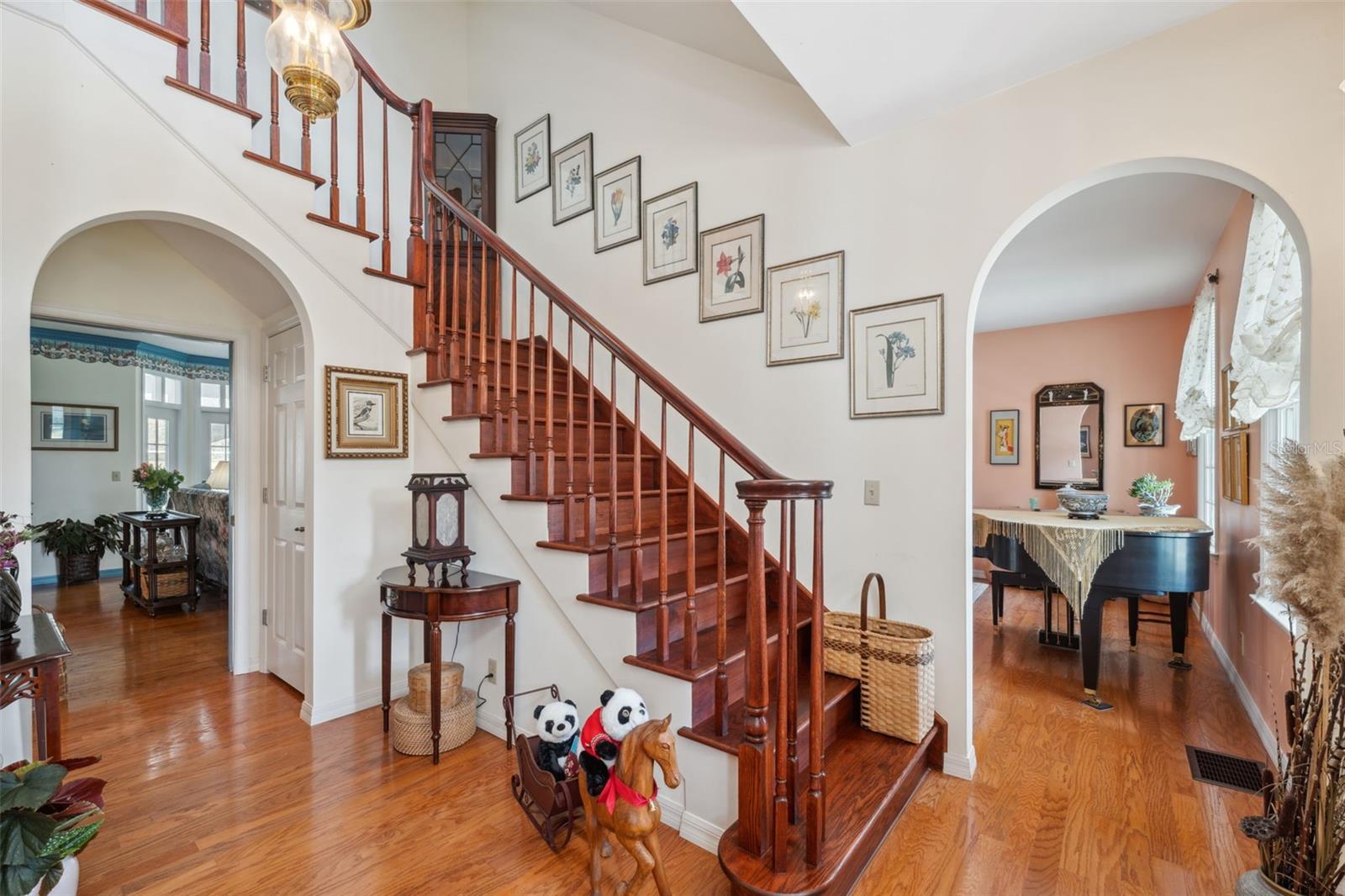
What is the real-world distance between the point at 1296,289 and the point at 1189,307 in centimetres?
385

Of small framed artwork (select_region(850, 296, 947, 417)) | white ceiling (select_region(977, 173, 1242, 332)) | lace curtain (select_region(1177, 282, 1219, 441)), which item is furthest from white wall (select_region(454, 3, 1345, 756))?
lace curtain (select_region(1177, 282, 1219, 441))

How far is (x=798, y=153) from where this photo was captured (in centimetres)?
267

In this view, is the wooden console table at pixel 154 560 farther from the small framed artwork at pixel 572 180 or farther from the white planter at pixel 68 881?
the small framed artwork at pixel 572 180

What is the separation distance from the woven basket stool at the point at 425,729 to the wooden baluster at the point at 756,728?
144 centimetres

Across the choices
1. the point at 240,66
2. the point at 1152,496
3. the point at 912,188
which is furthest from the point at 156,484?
the point at 1152,496

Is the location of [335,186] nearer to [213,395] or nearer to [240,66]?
[240,66]

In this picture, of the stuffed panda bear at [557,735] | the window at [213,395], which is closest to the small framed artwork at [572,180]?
the stuffed panda bear at [557,735]

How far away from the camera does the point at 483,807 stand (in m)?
2.10

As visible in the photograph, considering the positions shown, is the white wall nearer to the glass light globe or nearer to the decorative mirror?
the glass light globe

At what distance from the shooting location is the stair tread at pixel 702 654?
1911 mm

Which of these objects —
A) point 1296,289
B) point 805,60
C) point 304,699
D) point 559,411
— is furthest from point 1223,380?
point 304,699

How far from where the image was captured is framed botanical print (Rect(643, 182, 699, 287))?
10.1 feet

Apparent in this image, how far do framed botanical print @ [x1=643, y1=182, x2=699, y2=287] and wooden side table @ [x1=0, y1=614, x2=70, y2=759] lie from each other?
2790mm

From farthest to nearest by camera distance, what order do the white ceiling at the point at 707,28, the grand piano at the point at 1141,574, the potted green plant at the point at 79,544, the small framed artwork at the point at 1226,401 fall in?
the potted green plant at the point at 79,544 → the small framed artwork at the point at 1226,401 → the grand piano at the point at 1141,574 → the white ceiling at the point at 707,28
